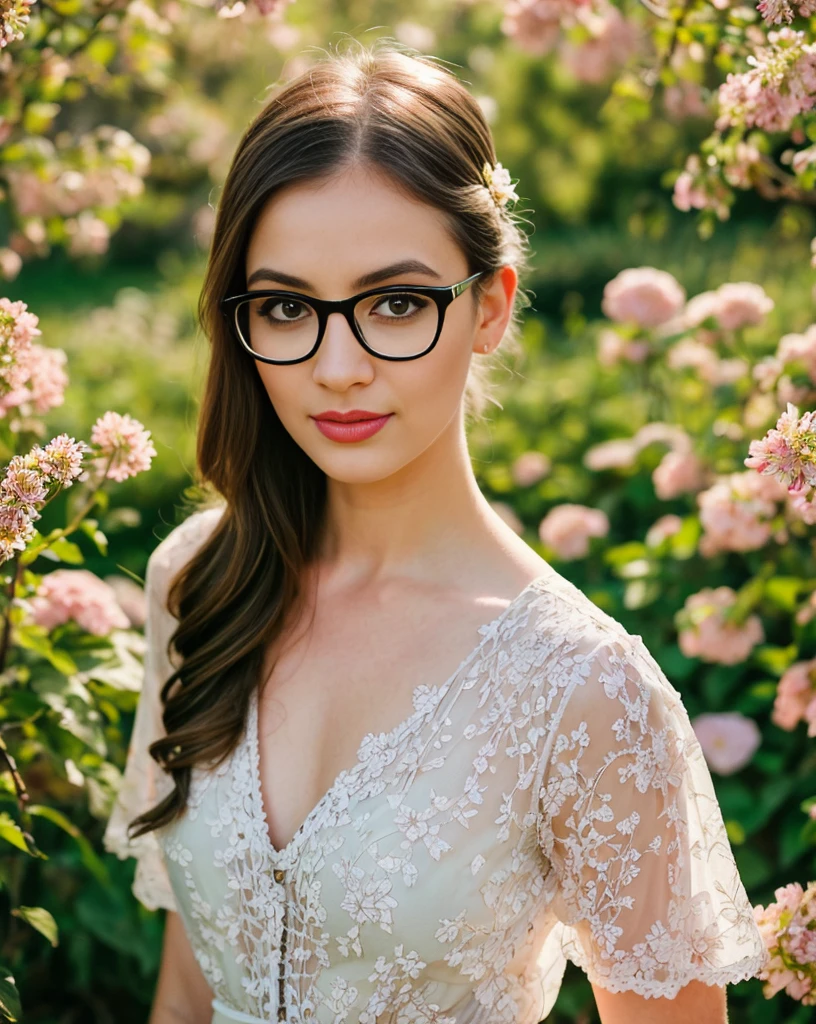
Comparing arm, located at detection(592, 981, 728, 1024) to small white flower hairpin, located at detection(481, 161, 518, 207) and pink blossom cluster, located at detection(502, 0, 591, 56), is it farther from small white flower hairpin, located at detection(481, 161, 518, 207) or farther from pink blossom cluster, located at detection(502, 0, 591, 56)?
pink blossom cluster, located at detection(502, 0, 591, 56)

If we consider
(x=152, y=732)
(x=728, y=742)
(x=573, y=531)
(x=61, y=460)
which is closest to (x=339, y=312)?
(x=61, y=460)

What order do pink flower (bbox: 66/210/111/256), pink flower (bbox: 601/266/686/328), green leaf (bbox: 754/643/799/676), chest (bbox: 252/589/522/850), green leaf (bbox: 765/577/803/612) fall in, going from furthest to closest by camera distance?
pink flower (bbox: 601/266/686/328) → pink flower (bbox: 66/210/111/256) → green leaf (bbox: 765/577/803/612) → green leaf (bbox: 754/643/799/676) → chest (bbox: 252/589/522/850)

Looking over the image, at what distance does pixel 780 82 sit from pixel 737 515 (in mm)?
1113

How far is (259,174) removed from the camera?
1753 millimetres

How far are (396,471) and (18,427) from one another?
75 centimetres

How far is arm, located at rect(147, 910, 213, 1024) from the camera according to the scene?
211 centimetres

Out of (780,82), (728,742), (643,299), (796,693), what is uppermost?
(780,82)

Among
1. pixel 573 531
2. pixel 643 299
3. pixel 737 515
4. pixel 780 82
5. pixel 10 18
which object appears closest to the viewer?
pixel 10 18

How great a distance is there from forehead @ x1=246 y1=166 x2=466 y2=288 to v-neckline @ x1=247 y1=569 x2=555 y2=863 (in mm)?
531

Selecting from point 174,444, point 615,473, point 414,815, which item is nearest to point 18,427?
point 414,815

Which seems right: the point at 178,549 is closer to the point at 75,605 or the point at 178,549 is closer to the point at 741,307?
the point at 75,605

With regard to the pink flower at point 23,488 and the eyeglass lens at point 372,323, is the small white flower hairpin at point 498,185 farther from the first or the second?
the pink flower at point 23,488

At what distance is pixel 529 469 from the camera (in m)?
3.81

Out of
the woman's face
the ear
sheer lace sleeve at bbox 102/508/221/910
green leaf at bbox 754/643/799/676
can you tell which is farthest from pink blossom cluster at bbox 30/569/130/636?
green leaf at bbox 754/643/799/676
